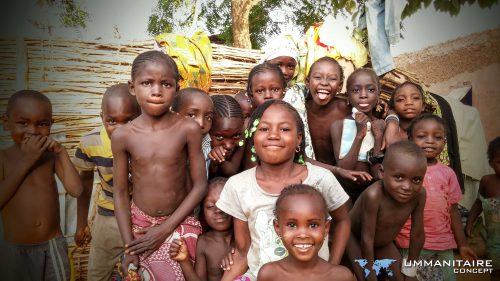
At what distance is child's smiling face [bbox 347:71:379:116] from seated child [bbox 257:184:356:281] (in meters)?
1.33

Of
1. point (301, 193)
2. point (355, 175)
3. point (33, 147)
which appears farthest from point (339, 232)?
point (33, 147)

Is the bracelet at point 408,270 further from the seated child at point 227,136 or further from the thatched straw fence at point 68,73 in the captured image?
the thatched straw fence at point 68,73

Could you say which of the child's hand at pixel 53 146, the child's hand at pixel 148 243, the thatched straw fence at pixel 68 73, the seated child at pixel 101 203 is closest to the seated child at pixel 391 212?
the child's hand at pixel 148 243

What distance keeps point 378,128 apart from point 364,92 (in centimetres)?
29

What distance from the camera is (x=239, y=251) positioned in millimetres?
2227

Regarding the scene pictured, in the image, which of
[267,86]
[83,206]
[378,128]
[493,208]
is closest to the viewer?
[83,206]

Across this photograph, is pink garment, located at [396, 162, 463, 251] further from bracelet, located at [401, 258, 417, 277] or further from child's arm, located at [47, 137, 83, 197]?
child's arm, located at [47, 137, 83, 197]

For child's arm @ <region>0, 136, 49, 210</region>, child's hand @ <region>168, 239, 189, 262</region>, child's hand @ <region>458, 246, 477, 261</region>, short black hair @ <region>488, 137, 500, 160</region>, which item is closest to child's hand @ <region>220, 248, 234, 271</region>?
child's hand @ <region>168, 239, 189, 262</region>

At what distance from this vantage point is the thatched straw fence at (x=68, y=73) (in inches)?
149

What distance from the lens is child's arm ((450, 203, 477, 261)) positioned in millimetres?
2807

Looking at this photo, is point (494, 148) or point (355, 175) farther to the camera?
point (494, 148)

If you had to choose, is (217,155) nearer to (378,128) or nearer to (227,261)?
(227,261)

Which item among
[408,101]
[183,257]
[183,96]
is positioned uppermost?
[183,96]

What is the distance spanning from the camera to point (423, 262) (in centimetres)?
285
